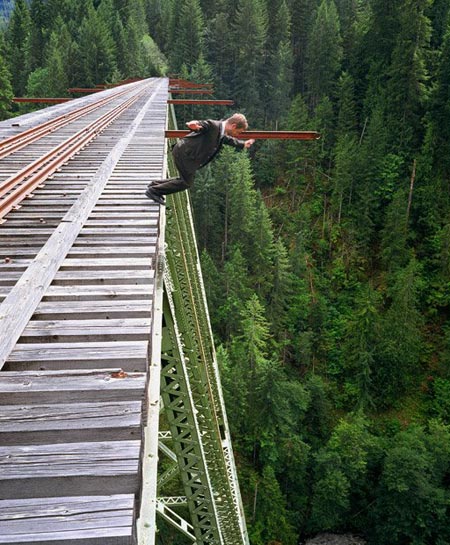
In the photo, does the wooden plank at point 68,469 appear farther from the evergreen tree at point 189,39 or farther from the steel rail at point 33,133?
the evergreen tree at point 189,39

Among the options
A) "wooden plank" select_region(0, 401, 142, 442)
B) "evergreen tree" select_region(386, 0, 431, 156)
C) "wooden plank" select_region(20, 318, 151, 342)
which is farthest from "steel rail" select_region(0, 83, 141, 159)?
"evergreen tree" select_region(386, 0, 431, 156)

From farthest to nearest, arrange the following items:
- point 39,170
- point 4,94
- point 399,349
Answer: point 4,94 → point 399,349 → point 39,170

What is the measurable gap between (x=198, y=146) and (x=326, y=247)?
32.4 meters

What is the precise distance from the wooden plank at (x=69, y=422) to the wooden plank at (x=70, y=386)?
52mm

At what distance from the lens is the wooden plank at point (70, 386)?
6.89ft

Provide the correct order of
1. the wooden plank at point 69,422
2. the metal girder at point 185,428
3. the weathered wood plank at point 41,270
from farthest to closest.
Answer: the metal girder at point 185,428 < the weathered wood plank at point 41,270 < the wooden plank at point 69,422

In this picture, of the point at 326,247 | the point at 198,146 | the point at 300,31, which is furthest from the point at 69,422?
the point at 300,31

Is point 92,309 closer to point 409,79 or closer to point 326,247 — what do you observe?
point 326,247

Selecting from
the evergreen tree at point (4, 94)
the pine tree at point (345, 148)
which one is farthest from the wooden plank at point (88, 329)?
the evergreen tree at point (4, 94)

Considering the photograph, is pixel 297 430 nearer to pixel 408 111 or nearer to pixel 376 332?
pixel 376 332

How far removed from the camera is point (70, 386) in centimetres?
218

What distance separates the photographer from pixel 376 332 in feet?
93.0

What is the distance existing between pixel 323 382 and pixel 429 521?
918 centimetres

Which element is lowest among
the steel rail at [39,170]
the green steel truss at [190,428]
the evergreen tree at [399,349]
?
the evergreen tree at [399,349]
